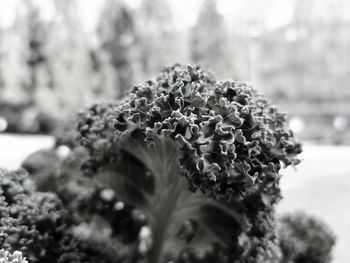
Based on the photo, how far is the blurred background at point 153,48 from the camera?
4.40 meters

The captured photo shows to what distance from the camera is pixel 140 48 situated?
595 centimetres

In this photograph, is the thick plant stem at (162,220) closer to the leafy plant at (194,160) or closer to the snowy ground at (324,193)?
the leafy plant at (194,160)

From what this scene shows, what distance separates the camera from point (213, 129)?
76 cm

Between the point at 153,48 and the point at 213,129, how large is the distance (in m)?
5.27

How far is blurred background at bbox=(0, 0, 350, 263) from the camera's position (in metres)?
4.40

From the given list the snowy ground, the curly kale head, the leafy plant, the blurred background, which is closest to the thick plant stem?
the leafy plant

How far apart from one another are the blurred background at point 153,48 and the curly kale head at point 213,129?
3464 millimetres

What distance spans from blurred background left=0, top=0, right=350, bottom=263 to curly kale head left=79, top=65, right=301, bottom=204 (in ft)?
11.4

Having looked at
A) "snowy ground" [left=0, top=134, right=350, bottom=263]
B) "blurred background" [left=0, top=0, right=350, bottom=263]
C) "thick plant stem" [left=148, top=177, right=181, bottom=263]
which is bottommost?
"thick plant stem" [left=148, top=177, right=181, bottom=263]

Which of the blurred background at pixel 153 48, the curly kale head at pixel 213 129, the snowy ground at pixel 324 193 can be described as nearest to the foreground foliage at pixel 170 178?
the curly kale head at pixel 213 129

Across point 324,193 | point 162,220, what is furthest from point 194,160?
point 324,193

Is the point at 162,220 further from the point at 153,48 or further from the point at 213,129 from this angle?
the point at 153,48

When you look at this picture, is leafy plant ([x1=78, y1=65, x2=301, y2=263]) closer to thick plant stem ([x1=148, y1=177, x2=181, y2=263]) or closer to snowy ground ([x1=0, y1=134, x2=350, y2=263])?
thick plant stem ([x1=148, y1=177, x2=181, y2=263])

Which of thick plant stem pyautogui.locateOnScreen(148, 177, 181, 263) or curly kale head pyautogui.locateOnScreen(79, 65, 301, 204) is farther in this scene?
thick plant stem pyautogui.locateOnScreen(148, 177, 181, 263)
